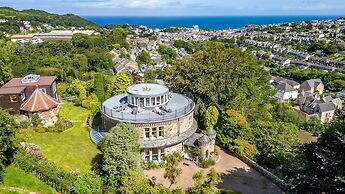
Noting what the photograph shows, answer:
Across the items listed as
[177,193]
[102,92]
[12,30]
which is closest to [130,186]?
[177,193]

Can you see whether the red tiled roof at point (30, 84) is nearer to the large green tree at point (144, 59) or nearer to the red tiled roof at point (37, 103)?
the red tiled roof at point (37, 103)

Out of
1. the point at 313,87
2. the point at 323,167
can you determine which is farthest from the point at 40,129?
the point at 313,87

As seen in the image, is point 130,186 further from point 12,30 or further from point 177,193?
point 12,30

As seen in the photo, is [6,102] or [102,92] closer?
[6,102]

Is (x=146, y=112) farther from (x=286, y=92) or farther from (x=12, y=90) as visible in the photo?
(x=286, y=92)

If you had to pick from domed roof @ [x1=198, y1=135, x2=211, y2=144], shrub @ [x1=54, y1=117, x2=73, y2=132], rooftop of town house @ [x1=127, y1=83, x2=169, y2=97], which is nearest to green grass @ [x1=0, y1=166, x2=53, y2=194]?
shrub @ [x1=54, y1=117, x2=73, y2=132]

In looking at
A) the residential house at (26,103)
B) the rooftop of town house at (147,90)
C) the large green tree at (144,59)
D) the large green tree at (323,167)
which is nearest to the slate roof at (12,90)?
the residential house at (26,103)
